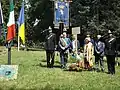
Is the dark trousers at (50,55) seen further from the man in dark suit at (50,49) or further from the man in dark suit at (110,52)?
the man in dark suit at (110,52)

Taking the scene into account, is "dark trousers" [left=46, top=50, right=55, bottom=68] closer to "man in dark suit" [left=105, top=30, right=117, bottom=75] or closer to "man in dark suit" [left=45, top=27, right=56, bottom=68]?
"man in dark suit" [left=45, top=27, right=56, bottom=68]

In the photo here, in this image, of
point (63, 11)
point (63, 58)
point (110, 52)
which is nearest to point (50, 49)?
point (63, 58)

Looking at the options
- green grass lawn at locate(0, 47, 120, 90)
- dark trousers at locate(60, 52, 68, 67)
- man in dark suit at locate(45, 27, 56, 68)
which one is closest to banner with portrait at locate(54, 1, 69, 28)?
man in dark suit at locate(45, 27, 56, 68)

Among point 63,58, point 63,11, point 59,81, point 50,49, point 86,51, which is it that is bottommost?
point 59,81

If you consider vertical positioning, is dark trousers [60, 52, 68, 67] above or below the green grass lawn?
above

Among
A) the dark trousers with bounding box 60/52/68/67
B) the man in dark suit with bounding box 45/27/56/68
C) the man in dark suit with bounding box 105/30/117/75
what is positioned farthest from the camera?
the dark trousers with bounding box 60/52/68/67

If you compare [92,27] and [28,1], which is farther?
[28,1]

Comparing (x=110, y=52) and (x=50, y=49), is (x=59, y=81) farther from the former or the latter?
(x=50, y=49)

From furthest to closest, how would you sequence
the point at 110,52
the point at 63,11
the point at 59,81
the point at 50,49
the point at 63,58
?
1. the point at 63,11
2. the point at 63,58
3. the point at 50,49
4. the point at 110,52
5. the point at 59,81

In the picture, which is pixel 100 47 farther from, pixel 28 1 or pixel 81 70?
pixel 28 1

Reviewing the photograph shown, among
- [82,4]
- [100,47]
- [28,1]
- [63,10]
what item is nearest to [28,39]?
[28,1]

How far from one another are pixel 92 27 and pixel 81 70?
25.9m

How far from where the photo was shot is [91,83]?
1409 cm

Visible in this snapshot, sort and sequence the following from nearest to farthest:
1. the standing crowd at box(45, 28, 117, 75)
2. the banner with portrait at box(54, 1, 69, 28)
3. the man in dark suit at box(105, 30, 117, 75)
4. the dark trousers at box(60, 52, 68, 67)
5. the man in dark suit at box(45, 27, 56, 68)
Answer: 1. the man in dark suit at box(105, 30, 117, 75)
2. the standing crowd at box(45, 28, 117, 75)
3. the man in dark suit at box(45, 27, 56, 68)
4. the dark trousers at box(60, 52, 68, 67)
5. the banner with portrait at box(54, 1, 69, 28)
